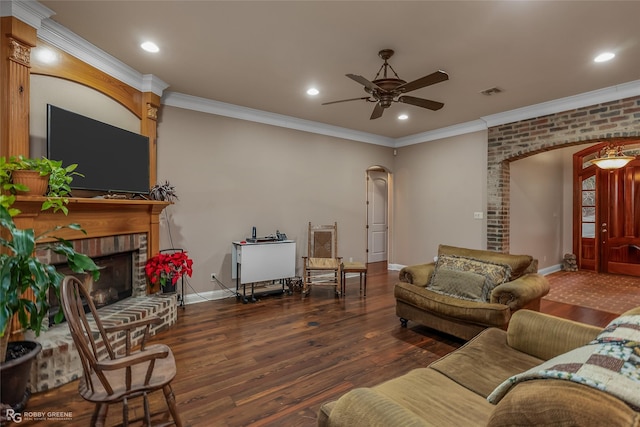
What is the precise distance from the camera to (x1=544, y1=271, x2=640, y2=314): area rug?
4.45m

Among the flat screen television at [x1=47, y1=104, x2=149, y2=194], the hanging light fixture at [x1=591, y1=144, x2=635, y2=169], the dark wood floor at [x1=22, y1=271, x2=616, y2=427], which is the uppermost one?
the hanging light fixture at [x1=591, y1=144, x2=635, y2=169]

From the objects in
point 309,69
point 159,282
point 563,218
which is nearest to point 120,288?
point 159,282

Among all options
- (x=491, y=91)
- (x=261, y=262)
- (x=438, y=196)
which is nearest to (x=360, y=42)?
(x=491, y=91)

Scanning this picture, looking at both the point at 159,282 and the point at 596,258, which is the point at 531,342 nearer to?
the point at 159,282

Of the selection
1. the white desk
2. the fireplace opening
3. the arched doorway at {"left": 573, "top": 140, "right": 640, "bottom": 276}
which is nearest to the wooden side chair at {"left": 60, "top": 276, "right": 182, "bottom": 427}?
the fireplace opening

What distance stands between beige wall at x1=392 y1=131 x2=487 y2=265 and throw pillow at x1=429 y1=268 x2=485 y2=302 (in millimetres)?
2333

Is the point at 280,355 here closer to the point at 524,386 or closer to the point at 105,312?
the point at 105,312

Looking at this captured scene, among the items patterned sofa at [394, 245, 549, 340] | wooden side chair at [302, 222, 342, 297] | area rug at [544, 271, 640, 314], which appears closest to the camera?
patterned sofa at [394, 245, 549, 340]

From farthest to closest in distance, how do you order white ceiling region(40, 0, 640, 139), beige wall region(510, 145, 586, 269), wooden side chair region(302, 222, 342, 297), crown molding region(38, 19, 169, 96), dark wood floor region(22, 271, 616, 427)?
beige wall region(510, 145, 586, 269), wooden side chair region(302, 222, 342, 297), crown molding region(38, 19, 169, 96), white ceiling region(40, 0, 640, 139), dark wood floor region(22, 271, 616, 427)

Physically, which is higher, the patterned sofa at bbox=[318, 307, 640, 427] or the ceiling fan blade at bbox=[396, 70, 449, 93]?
the ceiling fan blade at bbox=[396, 70, 449, 93]

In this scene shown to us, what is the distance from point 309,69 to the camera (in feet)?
11.3

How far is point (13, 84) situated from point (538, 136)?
235 inches

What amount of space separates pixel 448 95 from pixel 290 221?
3.03 meters

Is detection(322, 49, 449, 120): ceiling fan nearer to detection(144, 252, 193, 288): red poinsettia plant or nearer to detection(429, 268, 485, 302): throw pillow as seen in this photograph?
detection(429, 268, 485, 302): throw pillow
